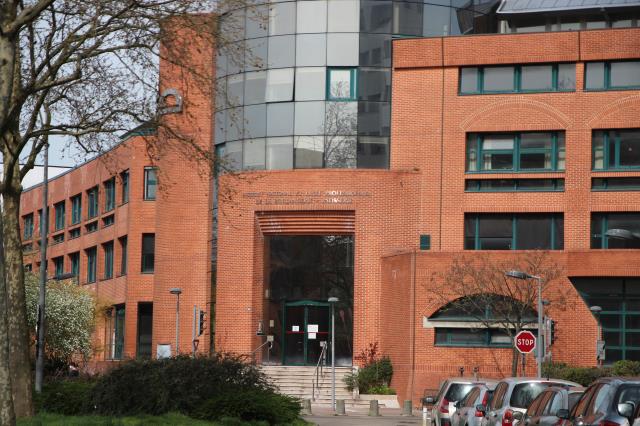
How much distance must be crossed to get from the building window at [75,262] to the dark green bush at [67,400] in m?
46.9

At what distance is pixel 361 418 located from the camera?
147ft

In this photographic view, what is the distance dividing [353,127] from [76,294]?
60.9 feet

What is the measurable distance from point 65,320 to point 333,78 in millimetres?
18111

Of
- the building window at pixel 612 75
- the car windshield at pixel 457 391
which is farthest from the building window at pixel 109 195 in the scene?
the car windshield at pixel 457 391

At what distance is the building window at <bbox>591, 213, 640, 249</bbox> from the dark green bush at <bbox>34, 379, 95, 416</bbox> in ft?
92.1

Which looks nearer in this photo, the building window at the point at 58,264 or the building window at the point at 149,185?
the building window at the point at 149,185

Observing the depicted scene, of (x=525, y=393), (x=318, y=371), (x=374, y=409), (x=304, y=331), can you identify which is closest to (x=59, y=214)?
(x=304, y=331)

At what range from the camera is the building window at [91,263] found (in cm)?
7400

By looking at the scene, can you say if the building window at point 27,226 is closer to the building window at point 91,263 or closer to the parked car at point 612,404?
the building window at point 91,263

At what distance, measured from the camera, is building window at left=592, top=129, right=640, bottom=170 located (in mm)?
52438

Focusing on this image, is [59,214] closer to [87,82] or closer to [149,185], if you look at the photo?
[149,185]

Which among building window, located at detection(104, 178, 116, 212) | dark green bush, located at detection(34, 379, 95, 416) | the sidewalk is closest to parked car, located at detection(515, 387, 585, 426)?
dark green bush, located at detection(34, 379, 95, 416)

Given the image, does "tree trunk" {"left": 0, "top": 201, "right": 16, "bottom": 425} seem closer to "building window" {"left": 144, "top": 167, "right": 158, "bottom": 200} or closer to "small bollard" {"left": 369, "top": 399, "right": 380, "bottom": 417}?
"small bollard" {"left": 369, "top": 399, "right": 380, "bottom": 417}

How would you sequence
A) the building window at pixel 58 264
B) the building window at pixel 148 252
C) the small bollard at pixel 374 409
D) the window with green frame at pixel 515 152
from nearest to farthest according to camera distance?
the small bollard at pixel 374 409
the window with green frame at pixel 515 152
the building window at pixel 148 252
the building window at pixel 58 264
